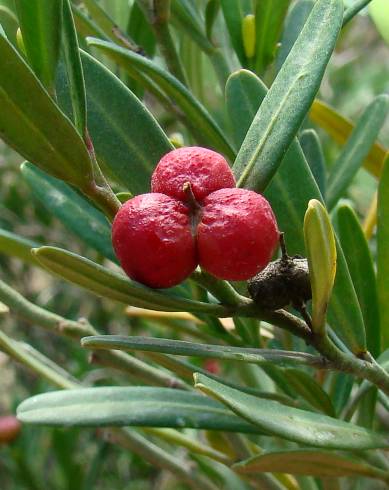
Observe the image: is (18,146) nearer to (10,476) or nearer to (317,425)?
(317,425)

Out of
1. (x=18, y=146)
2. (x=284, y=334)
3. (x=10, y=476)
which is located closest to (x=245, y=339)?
(x=284, y=334)

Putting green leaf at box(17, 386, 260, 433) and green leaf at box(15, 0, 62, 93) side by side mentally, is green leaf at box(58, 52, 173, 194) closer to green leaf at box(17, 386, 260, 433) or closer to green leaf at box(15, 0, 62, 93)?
green leaf at box(15, 0, 62, 93)

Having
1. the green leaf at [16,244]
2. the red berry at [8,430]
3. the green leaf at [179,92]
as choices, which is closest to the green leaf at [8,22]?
the green leaf at [179,92]

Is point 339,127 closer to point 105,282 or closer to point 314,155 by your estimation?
point 314,155

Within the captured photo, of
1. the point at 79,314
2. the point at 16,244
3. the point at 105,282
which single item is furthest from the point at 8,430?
the point at 105,282

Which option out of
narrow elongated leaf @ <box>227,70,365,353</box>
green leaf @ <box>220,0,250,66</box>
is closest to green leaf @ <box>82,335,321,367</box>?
narrow elongated leaf @ <box>227,70,365,353</box>

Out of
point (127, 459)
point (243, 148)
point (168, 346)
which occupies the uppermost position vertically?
point (243, 148)
